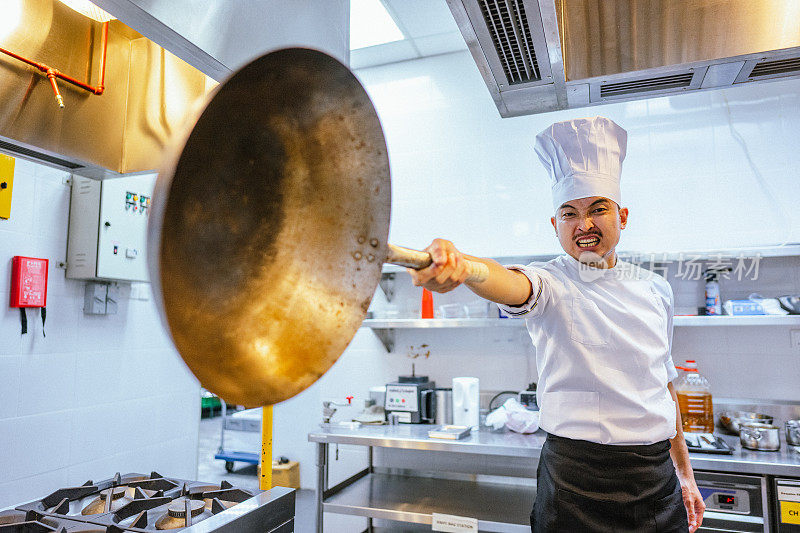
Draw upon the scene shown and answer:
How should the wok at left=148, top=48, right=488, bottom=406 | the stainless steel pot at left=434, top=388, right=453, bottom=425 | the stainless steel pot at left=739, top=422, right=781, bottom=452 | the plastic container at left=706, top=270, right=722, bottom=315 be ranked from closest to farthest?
the wok at left=148, top=48, right=488, bottom=406
the stainless steel pot at left=739, top=422, right=781, bottom=452
the plastic container at left=706, top=270, right=722, bottom=315
the stainless steel pot at left=434, top=388, right=453, bottom=425

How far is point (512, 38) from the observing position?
3.44ft

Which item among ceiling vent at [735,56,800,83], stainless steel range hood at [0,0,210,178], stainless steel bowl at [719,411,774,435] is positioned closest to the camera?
stainless steel range hood at [0,0,210,178]

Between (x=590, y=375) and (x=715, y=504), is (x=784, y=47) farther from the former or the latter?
(x=715, y=504)

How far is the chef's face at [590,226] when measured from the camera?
150cm

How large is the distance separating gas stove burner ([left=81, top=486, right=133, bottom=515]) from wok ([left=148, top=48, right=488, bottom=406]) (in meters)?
1.14

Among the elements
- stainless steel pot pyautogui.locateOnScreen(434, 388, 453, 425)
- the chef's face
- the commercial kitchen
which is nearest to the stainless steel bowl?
the commercial kitchen

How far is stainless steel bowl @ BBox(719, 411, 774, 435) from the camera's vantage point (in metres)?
2.40

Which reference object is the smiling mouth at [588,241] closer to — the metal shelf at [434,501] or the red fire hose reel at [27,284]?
the metal shelf at [434,501]

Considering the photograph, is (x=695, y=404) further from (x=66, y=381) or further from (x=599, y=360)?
(x=66, y=381)

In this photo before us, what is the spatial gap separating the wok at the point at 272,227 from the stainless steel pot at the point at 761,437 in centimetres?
217

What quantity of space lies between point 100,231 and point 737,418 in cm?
303

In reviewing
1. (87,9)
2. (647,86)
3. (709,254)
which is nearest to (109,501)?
(87,9)

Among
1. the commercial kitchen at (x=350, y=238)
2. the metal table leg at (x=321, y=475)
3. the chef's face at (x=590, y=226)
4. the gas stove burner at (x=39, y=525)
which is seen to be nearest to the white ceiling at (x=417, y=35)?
the commercial kitchen at (x=350, y=238)

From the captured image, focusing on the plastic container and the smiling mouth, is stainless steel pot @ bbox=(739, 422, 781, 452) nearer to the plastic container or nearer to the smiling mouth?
the plastic container
